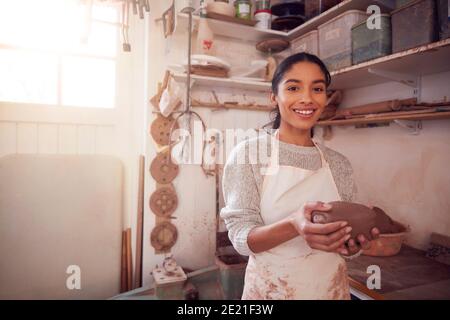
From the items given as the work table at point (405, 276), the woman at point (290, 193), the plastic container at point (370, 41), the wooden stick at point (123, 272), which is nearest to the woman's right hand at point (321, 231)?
the woman at point (290, 193)

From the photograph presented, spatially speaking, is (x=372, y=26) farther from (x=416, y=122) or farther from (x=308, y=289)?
(x=308, y=289)

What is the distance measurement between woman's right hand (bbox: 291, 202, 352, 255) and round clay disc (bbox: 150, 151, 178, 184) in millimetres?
1312

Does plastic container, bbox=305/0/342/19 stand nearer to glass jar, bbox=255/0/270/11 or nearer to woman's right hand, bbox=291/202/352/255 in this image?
glass jar, bbox=255/0/270/11

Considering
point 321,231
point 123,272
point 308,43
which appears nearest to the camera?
point 321,231

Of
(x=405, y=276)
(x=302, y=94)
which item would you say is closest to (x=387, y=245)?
(x=405, y=276)

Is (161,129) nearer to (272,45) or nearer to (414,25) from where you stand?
(272,45)

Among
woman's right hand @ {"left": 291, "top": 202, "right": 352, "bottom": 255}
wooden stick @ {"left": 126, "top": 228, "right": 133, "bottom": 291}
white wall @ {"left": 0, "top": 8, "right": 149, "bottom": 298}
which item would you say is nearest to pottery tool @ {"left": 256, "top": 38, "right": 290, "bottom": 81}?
white wall @ {"left": 0, "top": 8, "right": 149, "bottom": 298}

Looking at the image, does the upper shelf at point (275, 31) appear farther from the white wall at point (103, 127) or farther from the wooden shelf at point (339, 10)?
the white wall at point (103, 127)

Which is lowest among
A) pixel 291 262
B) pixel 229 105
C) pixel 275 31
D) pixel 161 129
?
pixel 291 262

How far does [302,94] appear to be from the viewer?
96cm

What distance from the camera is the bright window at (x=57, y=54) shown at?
67.8 inches

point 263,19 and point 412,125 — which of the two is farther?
point 263,19

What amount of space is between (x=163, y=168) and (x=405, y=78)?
1.54m

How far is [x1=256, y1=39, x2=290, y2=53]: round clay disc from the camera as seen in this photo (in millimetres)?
2172
